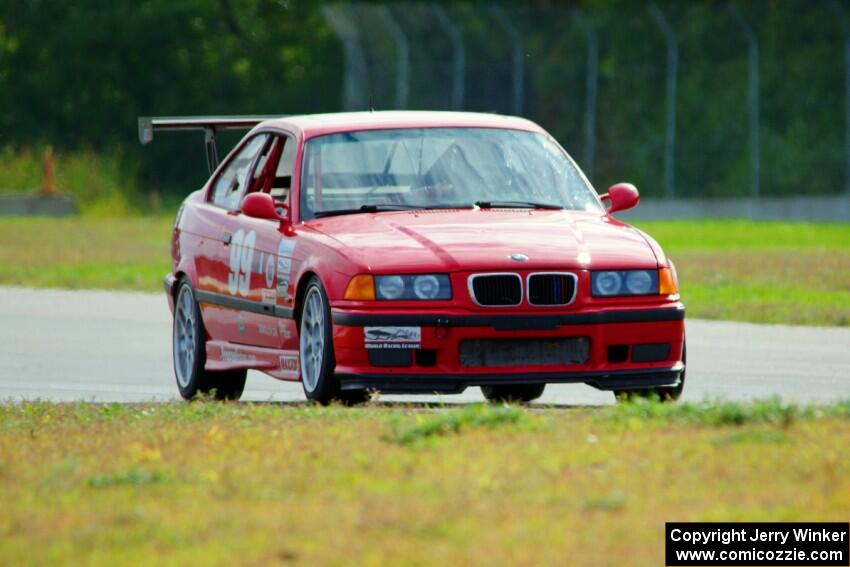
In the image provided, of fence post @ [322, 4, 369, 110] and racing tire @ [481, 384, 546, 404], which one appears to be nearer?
racing tire @ [481, 384, 546, 404]

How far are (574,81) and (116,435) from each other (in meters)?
32.1

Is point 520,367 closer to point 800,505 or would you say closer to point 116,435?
point 116,435

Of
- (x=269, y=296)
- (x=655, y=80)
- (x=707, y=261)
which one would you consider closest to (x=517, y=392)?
(x=269, y=296)

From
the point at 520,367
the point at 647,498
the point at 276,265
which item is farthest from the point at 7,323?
the point at 647,498

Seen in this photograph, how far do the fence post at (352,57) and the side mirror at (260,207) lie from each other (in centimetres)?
3261

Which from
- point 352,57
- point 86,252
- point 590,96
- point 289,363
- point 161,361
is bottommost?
point 86,252

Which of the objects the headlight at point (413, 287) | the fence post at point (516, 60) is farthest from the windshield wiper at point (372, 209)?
the fence post at point (516, 60)

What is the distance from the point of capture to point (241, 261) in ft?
40.0

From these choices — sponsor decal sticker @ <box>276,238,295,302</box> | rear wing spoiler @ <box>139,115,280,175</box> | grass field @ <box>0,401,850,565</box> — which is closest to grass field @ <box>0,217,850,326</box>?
rear wing spoiler @ <box>139,115,280,175</box>

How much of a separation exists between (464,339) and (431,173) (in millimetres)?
1692

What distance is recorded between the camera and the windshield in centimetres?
1187

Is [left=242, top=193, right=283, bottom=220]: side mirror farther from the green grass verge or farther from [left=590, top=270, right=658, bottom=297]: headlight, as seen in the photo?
the green grass verge

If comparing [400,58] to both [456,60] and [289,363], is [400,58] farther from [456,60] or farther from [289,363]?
[289,363]

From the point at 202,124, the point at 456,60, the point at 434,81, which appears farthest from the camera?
the point at 434,81
